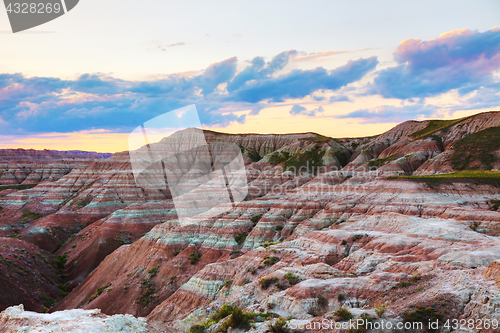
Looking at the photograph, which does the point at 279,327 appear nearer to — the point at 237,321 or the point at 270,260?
the point at 237,321

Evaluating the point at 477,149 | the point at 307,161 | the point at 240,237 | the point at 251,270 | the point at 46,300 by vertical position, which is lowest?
the point at 46,300

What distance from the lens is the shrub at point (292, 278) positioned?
2803 cm

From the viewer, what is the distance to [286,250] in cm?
3644

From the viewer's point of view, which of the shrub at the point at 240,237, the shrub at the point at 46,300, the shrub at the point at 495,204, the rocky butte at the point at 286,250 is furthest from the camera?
the shrub at the point at 240,237

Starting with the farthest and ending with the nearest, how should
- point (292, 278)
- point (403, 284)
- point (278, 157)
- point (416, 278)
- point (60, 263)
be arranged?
point (278, 157)
point (60, 263)
point (292, 278)
point (416, 278)
point (403, 284)

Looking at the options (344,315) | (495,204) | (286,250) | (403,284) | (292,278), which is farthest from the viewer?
(495,204)

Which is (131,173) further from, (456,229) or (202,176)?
(456,229)

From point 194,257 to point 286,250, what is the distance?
17099 mm

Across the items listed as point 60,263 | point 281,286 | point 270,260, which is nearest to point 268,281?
point 281,286

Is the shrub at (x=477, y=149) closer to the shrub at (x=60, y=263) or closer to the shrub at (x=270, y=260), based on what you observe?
the shrub at (x=270, y=260)

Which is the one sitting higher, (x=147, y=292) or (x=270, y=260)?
(x=270, y=260)

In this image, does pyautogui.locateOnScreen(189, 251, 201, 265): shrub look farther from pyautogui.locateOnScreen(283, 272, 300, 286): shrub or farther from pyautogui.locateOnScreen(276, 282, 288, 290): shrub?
pyautogui.locateOnScreen(276, 282, 288, 290): shrub

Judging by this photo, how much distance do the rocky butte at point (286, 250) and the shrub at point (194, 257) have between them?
0.15 meters

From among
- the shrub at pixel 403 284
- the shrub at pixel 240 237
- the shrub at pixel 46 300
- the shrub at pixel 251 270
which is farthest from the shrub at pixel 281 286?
the shrub at pixel 46 300
